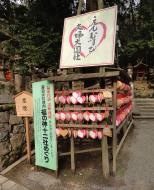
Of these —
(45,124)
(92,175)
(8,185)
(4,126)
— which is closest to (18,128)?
(4,126)

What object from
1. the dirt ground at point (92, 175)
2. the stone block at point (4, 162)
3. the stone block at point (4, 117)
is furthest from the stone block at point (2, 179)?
the stone block at point (4, 117)

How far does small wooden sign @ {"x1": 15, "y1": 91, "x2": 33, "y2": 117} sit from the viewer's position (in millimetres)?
5766

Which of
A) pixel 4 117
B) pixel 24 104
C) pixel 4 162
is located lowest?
pixel 4 162

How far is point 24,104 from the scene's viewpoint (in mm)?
5812

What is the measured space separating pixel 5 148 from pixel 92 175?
222 centimetres

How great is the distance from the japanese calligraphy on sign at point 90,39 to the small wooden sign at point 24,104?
46.7 inches

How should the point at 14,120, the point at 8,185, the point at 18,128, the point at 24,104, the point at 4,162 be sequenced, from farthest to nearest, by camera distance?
the point at 18,128
the point at 14,120
the point at 24,104
the point at 4,162
the point at 8,185

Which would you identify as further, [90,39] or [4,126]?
[4,126]

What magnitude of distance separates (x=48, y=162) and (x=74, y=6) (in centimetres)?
735

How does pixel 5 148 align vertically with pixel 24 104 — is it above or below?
below

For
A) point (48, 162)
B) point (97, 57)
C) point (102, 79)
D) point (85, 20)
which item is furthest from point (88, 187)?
point (85, 20)

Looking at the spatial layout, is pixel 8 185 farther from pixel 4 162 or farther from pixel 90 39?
pixel 90 39

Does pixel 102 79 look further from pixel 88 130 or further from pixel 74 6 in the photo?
pixel 74 6

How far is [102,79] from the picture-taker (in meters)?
5.32
